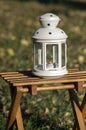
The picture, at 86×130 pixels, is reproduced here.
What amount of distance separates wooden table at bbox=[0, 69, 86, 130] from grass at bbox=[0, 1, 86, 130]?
606 mm

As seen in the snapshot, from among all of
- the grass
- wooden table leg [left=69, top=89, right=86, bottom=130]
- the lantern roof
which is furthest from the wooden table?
the grass

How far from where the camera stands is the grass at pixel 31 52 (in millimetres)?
5344

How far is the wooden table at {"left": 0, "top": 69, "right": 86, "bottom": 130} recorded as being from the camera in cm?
411

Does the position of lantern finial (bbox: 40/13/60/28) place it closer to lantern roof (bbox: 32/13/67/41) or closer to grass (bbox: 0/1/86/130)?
lantern roof (bbox: 32/13/67/41)

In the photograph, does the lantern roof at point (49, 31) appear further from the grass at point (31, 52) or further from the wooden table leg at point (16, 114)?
the grass at point (31, 52)

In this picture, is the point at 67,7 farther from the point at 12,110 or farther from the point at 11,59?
the point at 12,110

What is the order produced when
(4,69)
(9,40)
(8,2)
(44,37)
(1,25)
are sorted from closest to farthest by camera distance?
(44,37) < (4,69) < (9,40) < (1,25) < (8,2)

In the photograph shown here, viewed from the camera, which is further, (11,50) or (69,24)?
(69,24)

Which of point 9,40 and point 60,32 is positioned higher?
point 60,32

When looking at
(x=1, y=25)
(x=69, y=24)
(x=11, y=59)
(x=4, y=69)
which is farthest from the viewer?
(x=69, y=24)

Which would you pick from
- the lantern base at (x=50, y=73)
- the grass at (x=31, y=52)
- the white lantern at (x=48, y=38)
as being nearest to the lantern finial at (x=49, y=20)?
the white lantern at (x=48, y=38)

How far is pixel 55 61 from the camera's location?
4715 millimetres

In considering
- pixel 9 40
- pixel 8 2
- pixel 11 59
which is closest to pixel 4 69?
pixel 11 59

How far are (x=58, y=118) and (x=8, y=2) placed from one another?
9.22 meters
